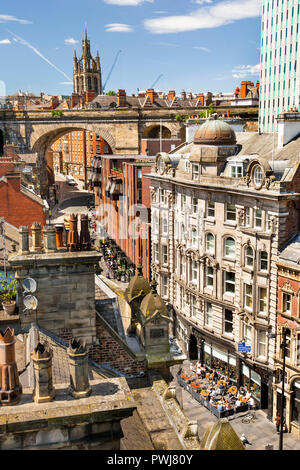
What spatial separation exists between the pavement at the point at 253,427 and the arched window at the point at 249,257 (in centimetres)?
910

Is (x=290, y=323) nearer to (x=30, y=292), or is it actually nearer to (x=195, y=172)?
(x=195, y=172)

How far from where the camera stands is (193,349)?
40.7 m

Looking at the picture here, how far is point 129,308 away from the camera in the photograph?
15.3 m

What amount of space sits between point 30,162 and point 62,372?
69.1m

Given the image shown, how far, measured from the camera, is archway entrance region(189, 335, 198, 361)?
40.4 meters

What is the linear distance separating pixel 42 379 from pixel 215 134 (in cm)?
3220

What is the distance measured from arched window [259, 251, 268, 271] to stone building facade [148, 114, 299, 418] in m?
0.06

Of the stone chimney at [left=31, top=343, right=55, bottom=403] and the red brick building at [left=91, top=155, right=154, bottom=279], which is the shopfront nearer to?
the red brick building at [left=91, top=155, right=154, bottom=279]

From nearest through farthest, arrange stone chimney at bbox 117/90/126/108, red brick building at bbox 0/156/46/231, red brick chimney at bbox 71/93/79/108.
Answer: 1. red brick building at bbox 0/156/46/231
2. stone chimney at bbox 117/90/126/108
3. red brick chimney at bbox 71/93/79/108

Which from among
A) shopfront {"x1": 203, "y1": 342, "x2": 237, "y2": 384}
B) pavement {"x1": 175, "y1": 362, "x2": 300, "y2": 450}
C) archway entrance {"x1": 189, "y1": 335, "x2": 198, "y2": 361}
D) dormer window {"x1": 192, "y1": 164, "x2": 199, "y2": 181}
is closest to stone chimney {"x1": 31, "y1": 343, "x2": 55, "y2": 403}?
pavement {"x1": 175, "y1": 362, "x2": 300, "y2": 450}

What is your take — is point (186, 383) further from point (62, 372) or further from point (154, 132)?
point (154, 132)

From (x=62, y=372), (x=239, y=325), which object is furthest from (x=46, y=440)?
(x=239, y=325)

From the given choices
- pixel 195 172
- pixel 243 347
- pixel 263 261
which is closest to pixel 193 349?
pixel 243 347

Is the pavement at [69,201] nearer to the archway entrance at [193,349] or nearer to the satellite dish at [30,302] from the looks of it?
the archway entrance at [193,349]
